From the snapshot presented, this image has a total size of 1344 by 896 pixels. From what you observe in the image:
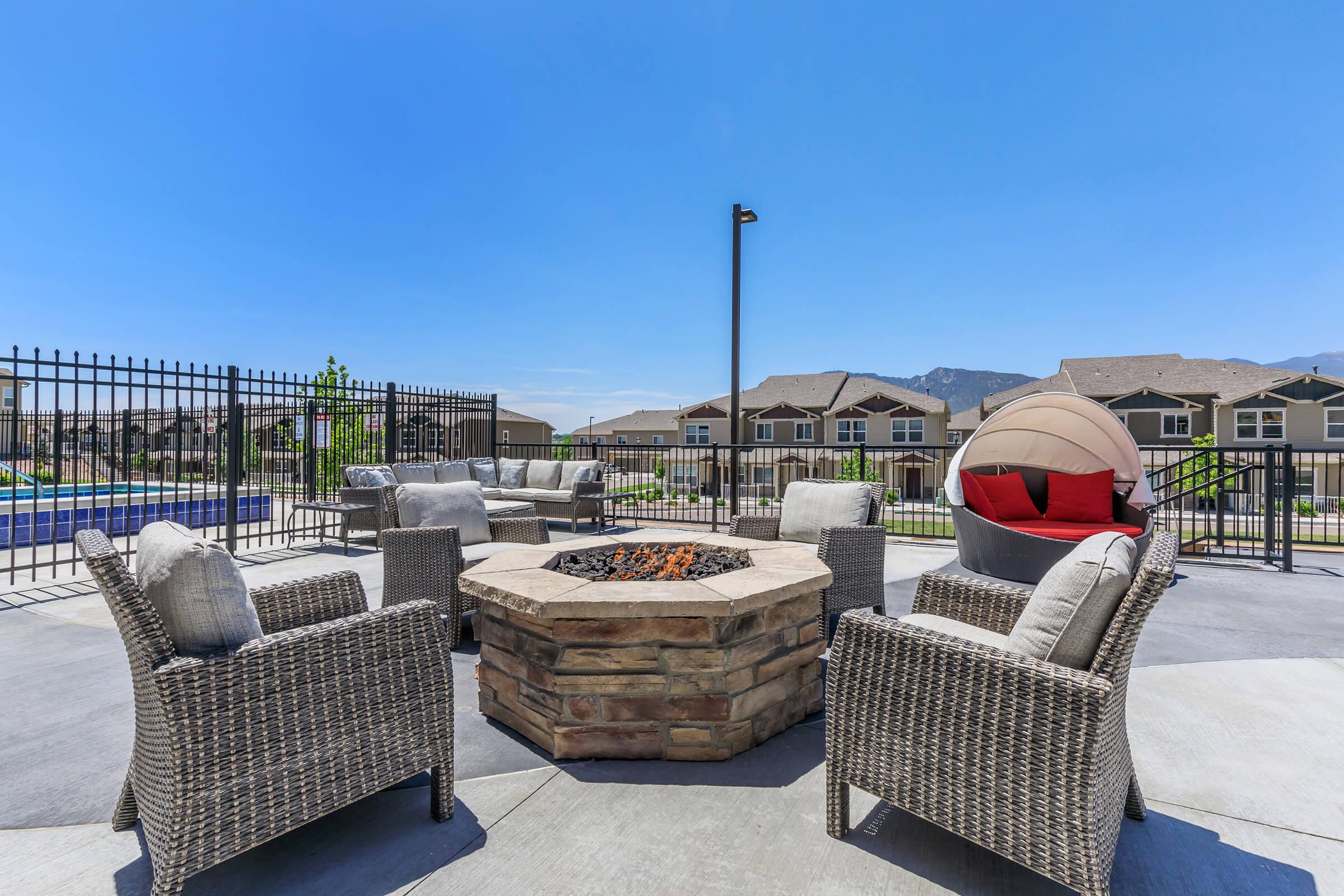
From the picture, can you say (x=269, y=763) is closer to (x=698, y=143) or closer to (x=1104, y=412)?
(x=1104, y=412)

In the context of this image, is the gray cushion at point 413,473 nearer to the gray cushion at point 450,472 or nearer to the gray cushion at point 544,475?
the gray cushion at point 450,472

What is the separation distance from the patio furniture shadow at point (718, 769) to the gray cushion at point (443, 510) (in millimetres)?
2425

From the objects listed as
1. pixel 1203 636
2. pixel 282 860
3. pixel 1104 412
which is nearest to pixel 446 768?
pixel 282 860

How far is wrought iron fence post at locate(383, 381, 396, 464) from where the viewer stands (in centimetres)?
765

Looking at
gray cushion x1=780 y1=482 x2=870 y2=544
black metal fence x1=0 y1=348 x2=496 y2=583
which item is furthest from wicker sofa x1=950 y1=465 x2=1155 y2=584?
black metal fence x1=0 y1=348 x2=496 y2=583

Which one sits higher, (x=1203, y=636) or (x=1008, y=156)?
(x=1008, y=156)

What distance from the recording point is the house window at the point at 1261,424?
2395 centimetres

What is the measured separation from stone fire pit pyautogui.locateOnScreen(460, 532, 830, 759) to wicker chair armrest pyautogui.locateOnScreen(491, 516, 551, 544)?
6.55ft

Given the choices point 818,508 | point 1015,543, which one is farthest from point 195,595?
point 1015,543

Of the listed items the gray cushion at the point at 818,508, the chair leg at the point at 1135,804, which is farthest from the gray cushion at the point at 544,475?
the chair leg at the point at 1135,804

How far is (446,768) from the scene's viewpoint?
1724 mm

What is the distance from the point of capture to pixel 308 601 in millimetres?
2031

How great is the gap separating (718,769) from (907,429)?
Result: 29.6 meters

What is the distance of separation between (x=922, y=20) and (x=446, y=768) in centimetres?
884
